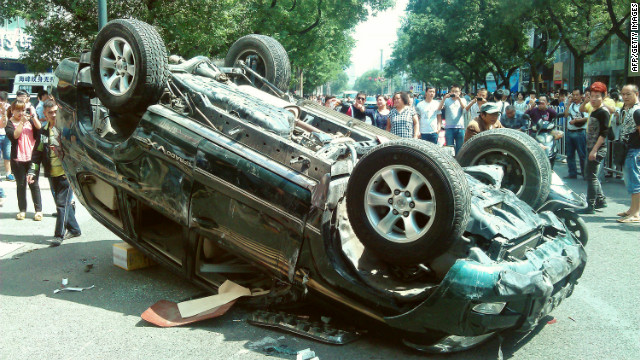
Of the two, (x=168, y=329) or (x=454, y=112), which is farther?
(x=454, y=112)

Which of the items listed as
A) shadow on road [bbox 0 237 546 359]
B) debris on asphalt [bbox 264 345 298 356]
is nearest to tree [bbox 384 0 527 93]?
shadow on road [bbox 0 237 546 359]

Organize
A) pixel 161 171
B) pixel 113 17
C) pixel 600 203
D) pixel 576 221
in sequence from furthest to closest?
1. pixel 113 17
2. pixel 600 203
3. pixel 576 221
4. pixel 161 171

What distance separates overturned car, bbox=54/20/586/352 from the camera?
146 inches

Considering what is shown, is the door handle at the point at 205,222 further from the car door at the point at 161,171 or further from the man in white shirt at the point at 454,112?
the man in white shirt at the point at 454,112

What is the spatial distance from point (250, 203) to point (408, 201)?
3.97ft

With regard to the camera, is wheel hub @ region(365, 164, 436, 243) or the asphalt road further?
the asphalt road

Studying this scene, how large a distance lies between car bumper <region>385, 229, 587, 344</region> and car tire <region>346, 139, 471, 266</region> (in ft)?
0.90

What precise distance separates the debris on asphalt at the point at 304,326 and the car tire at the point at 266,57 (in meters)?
2.61

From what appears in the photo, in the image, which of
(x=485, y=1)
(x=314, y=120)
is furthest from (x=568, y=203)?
(x=485, y=1)

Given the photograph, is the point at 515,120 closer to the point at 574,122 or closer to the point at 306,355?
the point at 574,122

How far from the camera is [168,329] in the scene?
14.8 ft

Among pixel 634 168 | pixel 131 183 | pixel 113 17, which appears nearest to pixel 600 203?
pixel 634 168

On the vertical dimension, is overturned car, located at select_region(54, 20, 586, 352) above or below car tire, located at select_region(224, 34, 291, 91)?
below

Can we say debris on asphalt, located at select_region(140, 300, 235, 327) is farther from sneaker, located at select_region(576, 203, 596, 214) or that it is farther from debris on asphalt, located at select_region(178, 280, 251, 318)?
sneaker, located at select_region(576, 203, 596, 214)
